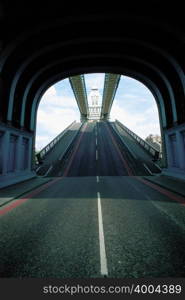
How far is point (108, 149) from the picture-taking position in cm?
2667

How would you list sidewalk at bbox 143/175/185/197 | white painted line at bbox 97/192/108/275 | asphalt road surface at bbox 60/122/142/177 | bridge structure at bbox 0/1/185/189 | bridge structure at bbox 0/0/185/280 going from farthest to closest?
asphalt road surface at bbox 60/122/142/177 → bridge structure at bbox 0/1/185/189 → sidewalk at bbox 143/175/185/197 → bridge structure at bbox 0/0/185/280 → white painted line at bbox 97/192/108/275

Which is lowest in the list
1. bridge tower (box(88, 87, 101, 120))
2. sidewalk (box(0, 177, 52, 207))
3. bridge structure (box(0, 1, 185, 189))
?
sidewalk (box(0, 177, 52, 207))

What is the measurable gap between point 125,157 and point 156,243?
19.2 metres

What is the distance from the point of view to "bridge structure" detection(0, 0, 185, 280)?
3.04 metres

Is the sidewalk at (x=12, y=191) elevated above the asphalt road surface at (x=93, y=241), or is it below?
above

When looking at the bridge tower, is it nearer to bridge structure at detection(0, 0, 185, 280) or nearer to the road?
bridge structure at detection(0, 0, 185, 280)

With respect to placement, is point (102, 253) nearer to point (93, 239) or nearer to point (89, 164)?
point (93, 239)

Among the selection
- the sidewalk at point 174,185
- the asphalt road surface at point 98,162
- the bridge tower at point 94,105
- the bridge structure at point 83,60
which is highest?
the bridge tower at point 94,105

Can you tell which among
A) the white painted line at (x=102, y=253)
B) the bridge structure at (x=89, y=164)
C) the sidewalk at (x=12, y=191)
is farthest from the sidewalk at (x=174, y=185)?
the sidewalk at (x=12, y=191)

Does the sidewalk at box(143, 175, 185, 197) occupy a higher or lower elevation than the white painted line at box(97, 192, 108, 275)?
higher

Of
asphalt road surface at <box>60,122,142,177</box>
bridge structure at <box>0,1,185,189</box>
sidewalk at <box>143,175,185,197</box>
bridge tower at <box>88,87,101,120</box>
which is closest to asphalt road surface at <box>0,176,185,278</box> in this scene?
sidewalk at <box>143,175,185,197</box>

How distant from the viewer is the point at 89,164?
20062 mm

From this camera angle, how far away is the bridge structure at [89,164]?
3.04 m

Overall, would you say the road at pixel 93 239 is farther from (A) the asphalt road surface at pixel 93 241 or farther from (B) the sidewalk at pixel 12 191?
(B) the sidewalk at pixel 12 191
